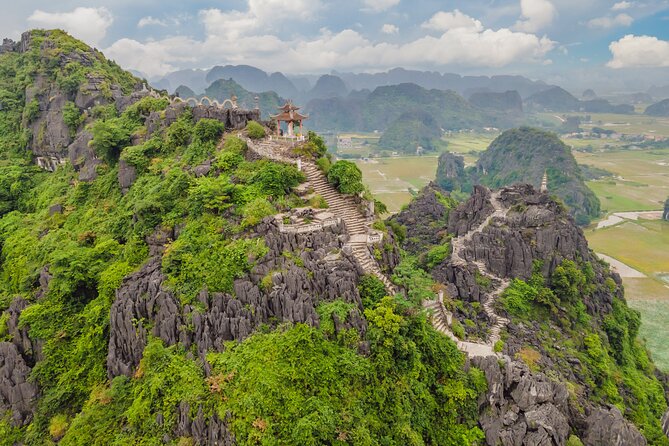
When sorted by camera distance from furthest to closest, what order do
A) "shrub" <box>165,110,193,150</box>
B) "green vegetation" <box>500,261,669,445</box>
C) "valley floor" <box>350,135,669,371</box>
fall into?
"valley floor" <box>350,135,669,371</box> < "shrub" <box>165,110,193,150</box> < "green vegetation" <box>500,261,669,445</box>

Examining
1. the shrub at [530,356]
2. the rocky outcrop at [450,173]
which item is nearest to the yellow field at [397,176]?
the rocky outcrop at [450,173]

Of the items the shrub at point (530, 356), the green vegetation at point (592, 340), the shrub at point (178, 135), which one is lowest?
the green vegetation at point (592, 340)

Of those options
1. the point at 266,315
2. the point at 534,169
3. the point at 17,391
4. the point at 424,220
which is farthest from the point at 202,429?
the point at 534,169

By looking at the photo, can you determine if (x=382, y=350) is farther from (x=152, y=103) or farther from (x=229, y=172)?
(x=152, y=103)

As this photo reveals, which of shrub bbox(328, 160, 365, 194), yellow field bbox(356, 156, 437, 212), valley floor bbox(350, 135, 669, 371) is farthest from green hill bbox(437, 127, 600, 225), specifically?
shrub bbox(328, 160, 365, 194)

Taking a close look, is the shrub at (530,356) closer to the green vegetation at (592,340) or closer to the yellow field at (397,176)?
the green vegetation at (592,340)

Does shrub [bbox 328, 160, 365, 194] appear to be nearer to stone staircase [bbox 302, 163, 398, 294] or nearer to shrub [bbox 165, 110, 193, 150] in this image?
stone staircase [bbox 302, 163, 398, 294]
